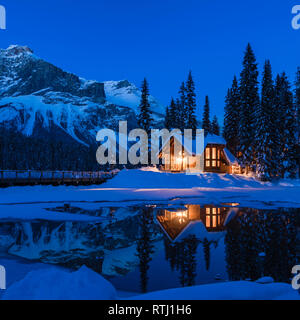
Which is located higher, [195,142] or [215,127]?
[215,127]

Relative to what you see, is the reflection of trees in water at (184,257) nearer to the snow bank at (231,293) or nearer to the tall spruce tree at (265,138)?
the snow bank at (231,293)

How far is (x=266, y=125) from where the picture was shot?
3731 centimetres

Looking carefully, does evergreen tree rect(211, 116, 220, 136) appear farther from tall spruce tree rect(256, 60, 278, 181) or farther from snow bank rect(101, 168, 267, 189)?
snow bank rect(101, 168, 267, 189)

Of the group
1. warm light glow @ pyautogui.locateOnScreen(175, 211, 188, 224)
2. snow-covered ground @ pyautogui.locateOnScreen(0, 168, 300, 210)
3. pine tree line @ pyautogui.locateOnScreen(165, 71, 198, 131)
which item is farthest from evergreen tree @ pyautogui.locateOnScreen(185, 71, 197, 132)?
warm light glow @ pyautogui.locateOnScreen(175, 211, 188, 224)

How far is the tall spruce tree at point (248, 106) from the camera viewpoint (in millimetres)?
40375

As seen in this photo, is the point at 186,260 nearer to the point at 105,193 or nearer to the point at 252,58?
the point at 105,193

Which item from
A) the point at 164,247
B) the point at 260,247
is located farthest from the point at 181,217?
the point at 260,247

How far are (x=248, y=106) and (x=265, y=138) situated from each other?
265 inches

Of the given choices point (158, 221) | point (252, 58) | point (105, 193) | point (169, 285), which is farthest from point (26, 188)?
point (252, 58)

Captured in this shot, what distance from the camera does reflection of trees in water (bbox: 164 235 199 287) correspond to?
6805mm

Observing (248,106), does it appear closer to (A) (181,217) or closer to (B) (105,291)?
(A) (181,217)

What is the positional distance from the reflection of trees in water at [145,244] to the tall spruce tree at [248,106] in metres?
29.0

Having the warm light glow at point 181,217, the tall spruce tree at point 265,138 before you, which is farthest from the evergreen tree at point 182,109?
the warm light glow at point 181,217

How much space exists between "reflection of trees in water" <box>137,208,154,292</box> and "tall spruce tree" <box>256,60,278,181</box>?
2648cm
